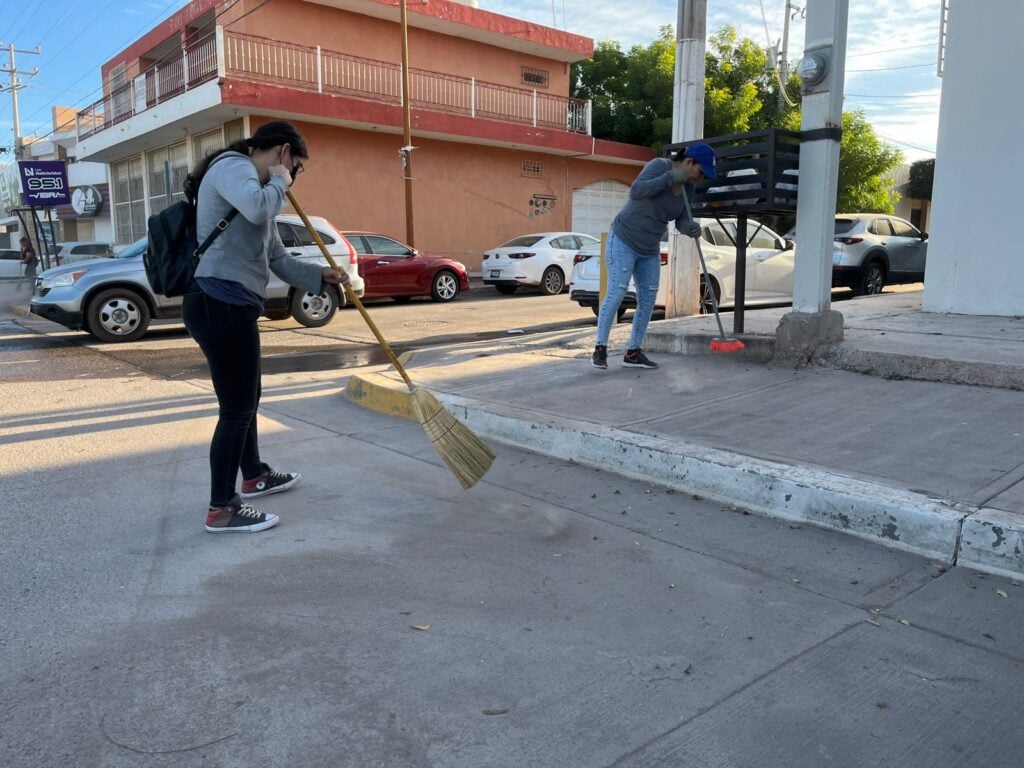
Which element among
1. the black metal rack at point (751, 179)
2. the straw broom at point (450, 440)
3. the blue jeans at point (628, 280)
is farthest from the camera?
the blue jeans at point (628, 280)

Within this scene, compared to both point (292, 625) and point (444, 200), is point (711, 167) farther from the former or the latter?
point (444, 200)

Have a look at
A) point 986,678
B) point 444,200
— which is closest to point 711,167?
point 986,678

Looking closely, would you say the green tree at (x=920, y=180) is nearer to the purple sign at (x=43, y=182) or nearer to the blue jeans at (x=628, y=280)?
the purple sign at (x=43, y=182)

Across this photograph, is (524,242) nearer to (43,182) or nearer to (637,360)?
(43,182)

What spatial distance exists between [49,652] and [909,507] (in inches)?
133

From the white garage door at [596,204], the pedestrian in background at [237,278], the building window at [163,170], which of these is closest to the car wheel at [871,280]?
the pedestrian in background at [237,278]

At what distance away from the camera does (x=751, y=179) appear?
21.1ft

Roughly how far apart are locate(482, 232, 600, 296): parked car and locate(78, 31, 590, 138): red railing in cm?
649

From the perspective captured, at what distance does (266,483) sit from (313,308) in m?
8.22

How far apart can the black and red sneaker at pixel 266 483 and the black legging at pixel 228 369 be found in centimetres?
37

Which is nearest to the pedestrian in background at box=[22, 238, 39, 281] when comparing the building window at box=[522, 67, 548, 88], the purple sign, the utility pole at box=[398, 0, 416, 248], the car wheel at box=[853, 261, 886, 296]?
the purple sign

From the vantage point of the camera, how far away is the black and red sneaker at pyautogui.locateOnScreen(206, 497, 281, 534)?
376cm

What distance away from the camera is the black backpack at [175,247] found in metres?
3.56

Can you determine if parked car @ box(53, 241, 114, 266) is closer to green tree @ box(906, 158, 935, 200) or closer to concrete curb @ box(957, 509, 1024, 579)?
concrete curb @ box(957, 509, 1024, 579)
